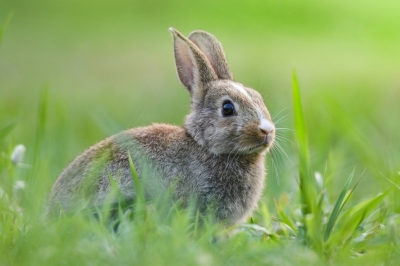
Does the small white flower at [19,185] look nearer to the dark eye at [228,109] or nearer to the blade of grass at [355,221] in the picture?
the dark eye at [228,109]

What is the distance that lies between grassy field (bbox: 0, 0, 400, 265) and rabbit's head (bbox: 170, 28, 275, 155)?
0.47m

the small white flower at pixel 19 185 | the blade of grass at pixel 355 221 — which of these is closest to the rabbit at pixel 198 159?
the small white flower at pixel 19 185

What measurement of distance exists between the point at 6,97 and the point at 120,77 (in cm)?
359

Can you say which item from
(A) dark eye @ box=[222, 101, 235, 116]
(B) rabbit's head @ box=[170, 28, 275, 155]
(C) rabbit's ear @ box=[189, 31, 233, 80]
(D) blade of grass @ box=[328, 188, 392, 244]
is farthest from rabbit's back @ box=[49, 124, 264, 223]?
(D) blade of grass @ box=[328, 188, 392, 244]

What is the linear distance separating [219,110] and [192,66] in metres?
0.55

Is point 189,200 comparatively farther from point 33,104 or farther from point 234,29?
point 234,29

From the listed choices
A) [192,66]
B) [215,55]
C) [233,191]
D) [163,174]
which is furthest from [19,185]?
[215,55]

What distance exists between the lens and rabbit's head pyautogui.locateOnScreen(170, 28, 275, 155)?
5195mm

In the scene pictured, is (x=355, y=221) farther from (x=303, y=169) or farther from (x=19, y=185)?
(x=19, y=185)

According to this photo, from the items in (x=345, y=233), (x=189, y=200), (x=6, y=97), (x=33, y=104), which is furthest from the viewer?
A: (x=33, y=104)

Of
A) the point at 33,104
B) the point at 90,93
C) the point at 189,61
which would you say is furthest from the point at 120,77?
the point at 189,61

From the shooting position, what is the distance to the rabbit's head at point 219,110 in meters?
5.20

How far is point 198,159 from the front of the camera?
17.2ft

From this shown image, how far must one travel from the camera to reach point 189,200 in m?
4.88
